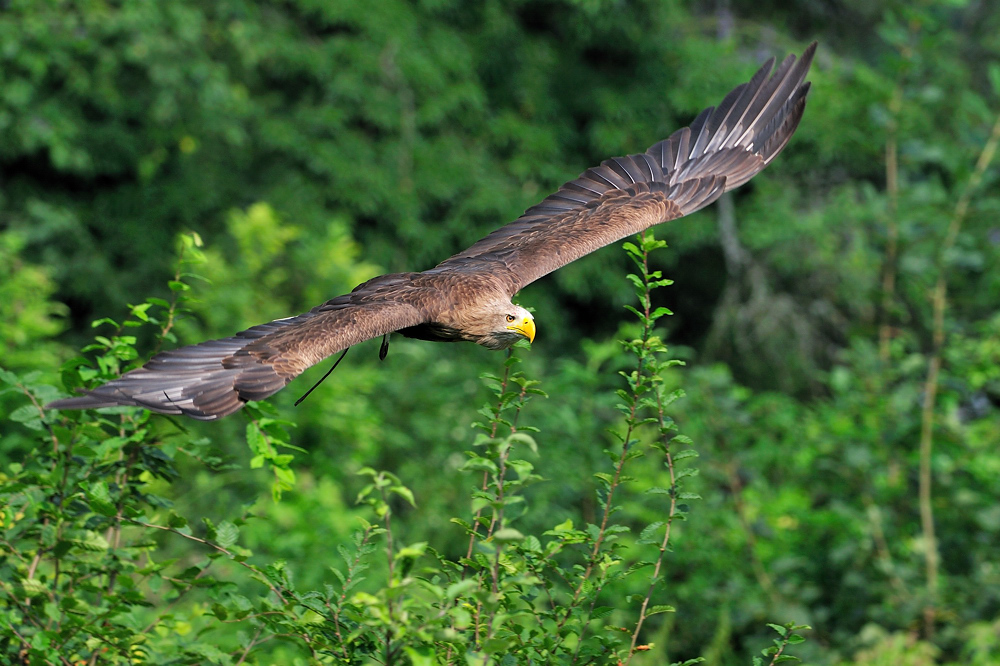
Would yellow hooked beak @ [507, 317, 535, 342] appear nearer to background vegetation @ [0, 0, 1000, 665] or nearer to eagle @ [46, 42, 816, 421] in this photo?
eagle @ [46, 42, 816, 421]

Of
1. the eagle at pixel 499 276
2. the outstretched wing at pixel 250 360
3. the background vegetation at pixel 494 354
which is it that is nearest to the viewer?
the background vegetation at pixel 494 354

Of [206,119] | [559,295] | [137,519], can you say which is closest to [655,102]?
[559,295]

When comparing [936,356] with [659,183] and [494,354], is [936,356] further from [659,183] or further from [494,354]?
[494,354]

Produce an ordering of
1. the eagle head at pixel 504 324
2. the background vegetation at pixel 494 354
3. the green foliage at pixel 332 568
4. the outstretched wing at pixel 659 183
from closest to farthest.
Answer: the green foliage at pixel 332 568
the background vegetation at pixel 494 354
the eagle head at pixel 504 324
the outstretched wing at pixel 659 183

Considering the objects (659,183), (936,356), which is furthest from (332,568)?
(936,356)

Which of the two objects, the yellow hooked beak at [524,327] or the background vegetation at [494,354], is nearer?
the background vegetation at [494,354]

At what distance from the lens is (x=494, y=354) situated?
11.5 m

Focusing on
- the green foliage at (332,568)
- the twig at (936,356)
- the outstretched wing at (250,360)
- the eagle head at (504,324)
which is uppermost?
the twig at (936,356)

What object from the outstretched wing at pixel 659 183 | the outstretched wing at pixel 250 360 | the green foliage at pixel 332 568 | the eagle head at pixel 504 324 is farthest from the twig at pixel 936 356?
the green foliage at pixel 332 568

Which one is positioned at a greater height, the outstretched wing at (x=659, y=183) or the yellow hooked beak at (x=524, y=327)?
the outstretched wing at (x=659, y=183)

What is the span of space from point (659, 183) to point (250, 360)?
9.01ft

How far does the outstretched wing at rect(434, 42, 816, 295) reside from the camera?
4977mm

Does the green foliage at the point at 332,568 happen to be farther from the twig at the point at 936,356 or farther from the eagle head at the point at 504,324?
the twig at the point at 936,356

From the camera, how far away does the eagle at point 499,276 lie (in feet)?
11.2
